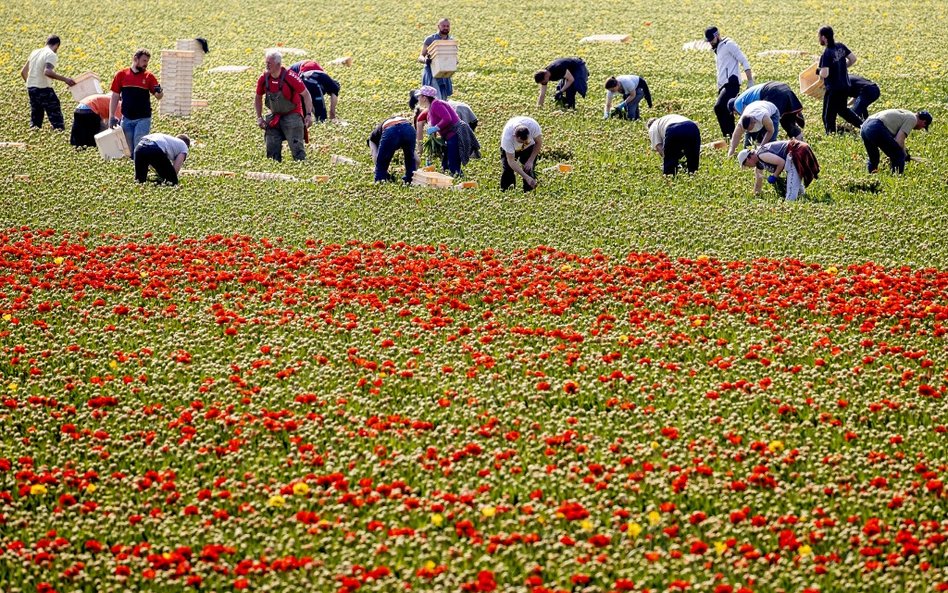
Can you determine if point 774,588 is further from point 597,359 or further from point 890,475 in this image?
point 597,359

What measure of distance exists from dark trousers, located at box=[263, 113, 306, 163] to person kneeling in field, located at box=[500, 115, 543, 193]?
11.3 feet

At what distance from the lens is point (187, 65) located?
22453 mm

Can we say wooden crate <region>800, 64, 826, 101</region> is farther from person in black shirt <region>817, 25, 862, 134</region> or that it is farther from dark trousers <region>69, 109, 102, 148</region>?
dark trousers <region>69, 109, 102, 148</region>

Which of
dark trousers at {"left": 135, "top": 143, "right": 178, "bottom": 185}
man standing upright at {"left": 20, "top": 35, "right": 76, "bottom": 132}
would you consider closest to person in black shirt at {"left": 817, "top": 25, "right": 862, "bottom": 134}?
dark trousers at {"left": 135, "top": 143, "right": 178, "bottom": 185}

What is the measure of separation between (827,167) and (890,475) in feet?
31.8

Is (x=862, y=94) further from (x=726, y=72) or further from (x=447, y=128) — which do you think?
(x=447, y=128)

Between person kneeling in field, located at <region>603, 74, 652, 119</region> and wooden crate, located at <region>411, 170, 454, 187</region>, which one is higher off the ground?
person kneeling in field, located at <region>603, 74, 652, 119</region>

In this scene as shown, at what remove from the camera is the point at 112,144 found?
18.8 meters

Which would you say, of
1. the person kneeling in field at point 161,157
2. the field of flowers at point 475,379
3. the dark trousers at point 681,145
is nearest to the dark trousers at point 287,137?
the field of flowers at point 475,379

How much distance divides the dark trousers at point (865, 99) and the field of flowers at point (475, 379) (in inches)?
88.4

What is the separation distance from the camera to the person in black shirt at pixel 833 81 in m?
19.8

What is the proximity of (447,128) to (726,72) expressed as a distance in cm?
556

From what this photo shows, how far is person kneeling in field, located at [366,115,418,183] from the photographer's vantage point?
1691cm

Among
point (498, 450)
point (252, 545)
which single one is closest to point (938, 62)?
point (498, 450)
